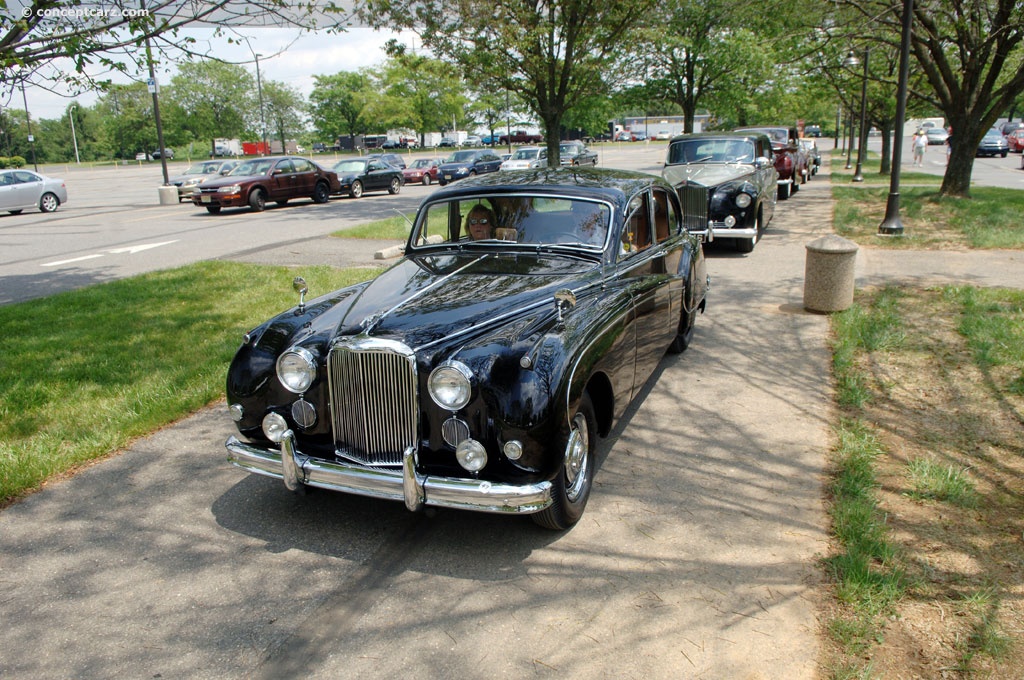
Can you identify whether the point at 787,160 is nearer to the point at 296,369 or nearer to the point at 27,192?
the point at 296,369

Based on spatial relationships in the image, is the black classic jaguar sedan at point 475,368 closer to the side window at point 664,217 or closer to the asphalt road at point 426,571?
the asphalt road at point 426,571

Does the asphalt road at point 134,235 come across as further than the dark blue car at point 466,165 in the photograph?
No

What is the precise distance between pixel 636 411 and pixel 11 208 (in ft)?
76.9

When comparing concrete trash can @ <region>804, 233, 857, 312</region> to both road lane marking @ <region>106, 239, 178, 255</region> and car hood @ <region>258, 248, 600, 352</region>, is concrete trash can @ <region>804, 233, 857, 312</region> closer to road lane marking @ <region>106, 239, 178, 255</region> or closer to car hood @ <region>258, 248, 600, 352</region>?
car hood @ <region>258, 248, 600, 352</region>

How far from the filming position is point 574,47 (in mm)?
19422

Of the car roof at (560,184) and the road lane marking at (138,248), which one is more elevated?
the car roof at (560,184)

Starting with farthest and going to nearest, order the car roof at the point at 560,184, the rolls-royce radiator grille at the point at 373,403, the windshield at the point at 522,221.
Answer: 1. the car roof at the point at 560,184
2. the windshield at the point at 522,221
3. the rolls-royce radiator grille at the point at 373,403

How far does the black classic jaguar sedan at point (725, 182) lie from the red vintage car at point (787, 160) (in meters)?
3.72

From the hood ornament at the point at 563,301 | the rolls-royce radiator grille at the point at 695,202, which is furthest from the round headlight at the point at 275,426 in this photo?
the rolls-royce radiator grille at the point at 695,202

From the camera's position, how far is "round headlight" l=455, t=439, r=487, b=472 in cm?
356

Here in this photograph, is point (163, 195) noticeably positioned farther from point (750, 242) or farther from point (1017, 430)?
point (1017, 430)

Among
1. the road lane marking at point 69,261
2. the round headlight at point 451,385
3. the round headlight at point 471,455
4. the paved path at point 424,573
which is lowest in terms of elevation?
the paved path at point 424,573

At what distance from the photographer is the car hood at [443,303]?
395cm

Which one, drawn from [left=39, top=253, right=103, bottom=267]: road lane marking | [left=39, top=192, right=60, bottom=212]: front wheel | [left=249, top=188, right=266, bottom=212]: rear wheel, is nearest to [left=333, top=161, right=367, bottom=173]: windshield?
[left=249, top=188, right=266, bottom=212]: rear wheel
